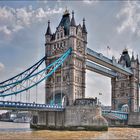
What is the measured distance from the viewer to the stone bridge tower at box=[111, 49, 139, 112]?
99.4 metres

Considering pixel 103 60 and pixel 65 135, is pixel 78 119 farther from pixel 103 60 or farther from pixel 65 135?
pixel 103 60

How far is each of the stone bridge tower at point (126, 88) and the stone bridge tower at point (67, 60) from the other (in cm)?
3398

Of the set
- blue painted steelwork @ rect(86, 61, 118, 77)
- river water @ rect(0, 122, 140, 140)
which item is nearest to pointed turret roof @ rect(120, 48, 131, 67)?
blue painted steelwork @ rect(86, 61, 118, 77)

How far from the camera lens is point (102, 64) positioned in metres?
83.2

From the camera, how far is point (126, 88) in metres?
101

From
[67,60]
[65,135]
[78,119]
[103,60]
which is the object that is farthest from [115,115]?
[65,135]

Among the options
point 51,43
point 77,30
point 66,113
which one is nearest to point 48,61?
point 51,43

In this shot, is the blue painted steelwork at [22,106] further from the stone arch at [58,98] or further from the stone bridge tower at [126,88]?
the stone bridge tower at [126,88]

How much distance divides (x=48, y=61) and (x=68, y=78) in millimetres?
7561

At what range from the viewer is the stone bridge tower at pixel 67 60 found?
217 feet

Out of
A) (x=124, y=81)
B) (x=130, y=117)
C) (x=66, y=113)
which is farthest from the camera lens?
(x=124, y=81)

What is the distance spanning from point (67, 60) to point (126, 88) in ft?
131

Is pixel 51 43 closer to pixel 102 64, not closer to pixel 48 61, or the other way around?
pixel 48 61

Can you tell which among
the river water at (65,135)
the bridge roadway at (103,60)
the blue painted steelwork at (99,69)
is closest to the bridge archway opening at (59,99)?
the blue painted steelwork at (99,69)
